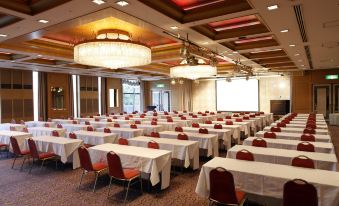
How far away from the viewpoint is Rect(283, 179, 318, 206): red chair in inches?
120

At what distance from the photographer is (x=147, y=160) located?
4.92 m

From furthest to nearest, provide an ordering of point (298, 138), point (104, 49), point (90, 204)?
point (298, 138), point (104, 49), point (90, 204)

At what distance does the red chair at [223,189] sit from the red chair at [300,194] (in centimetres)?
67

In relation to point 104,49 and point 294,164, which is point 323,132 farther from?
point 104,49

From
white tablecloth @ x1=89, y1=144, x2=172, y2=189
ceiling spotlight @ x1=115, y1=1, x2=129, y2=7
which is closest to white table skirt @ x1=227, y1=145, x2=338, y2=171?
white tablecloth @ x1=89, y1=144, x2=172, y2=189

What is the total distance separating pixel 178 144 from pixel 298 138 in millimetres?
3721

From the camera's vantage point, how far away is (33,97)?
16203 mm

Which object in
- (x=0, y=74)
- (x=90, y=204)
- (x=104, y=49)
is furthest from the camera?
(x=0, y=74)

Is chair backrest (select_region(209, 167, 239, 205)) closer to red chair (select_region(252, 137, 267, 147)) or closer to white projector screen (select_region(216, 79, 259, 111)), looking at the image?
red chair (select_region(252, 137, 267, 147))

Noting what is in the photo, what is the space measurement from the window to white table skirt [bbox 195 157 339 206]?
65.3ft

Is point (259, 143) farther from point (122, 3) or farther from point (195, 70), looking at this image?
point (195, 70)

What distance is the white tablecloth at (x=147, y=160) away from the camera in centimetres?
487

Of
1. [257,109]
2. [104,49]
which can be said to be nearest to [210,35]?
[104,49]

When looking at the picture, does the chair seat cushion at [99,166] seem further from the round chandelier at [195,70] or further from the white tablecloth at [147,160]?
the round chandelier at [195,70]
